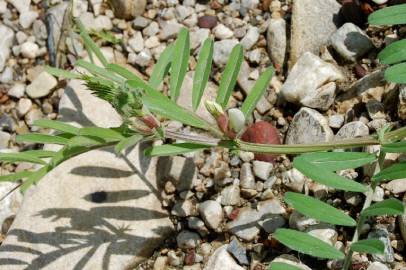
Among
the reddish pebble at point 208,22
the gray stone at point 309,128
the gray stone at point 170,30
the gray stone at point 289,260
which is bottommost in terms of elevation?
the gray stone at point 289,260

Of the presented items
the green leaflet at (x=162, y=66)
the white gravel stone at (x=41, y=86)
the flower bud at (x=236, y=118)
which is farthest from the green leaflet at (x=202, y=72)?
the white gravel stone at (x=41, y=86)

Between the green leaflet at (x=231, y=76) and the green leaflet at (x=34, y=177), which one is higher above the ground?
the green leaflet at (x=231, y=76)

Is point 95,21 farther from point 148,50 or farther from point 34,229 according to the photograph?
point 34,229

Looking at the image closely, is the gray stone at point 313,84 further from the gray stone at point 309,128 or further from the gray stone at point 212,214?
the gray stone at point 212,214

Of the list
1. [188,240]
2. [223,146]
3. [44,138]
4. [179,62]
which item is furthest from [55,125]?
[188,240]

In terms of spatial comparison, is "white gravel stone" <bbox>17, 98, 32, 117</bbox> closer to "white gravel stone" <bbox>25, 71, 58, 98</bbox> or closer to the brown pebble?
"white gravel stone" <bbox>25, 71, 58, 98</bbox>

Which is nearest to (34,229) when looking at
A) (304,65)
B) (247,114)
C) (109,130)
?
(109,130)
